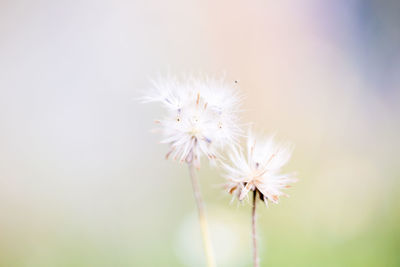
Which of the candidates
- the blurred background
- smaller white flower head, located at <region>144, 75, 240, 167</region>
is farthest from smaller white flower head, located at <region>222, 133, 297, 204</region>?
the blurred background

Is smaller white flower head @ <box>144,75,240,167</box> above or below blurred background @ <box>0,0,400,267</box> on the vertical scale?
below

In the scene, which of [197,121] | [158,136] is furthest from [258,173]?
[158,136]

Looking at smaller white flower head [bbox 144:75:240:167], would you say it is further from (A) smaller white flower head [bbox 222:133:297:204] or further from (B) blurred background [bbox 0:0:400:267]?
(B) blurred background [bbox 0:0:400:267]

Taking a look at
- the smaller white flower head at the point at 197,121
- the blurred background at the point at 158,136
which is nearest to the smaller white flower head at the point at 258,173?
the smaller white flower head at the point at 197,121

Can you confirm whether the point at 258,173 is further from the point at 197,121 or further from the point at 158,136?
the point at 158,136

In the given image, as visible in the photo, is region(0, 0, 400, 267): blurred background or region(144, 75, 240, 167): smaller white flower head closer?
region(144, 75, 240, 167): smaller white flower head

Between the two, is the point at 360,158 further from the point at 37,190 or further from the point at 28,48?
the point at 28,48

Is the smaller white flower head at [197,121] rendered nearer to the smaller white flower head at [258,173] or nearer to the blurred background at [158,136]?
the smaller white flower head at [258,173]
